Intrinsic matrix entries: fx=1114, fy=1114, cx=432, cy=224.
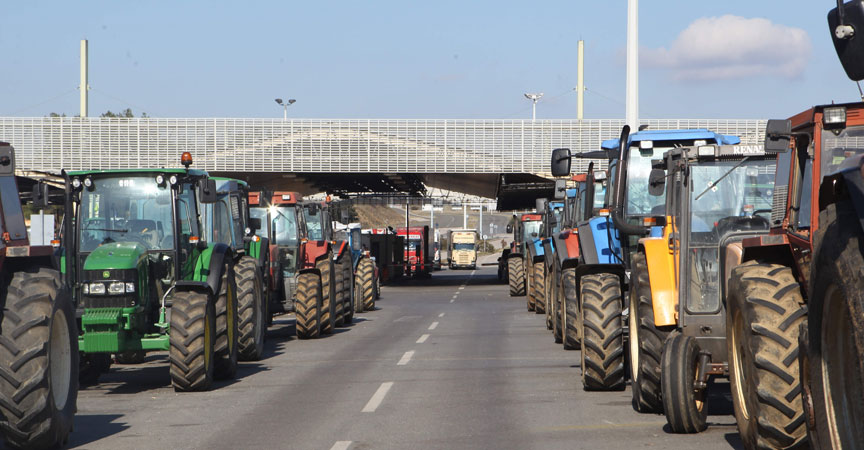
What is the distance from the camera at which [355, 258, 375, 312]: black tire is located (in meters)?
29.4

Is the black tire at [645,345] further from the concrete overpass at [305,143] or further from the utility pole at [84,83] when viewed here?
the utility pole at [84,83]

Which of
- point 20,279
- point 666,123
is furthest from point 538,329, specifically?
point 666,123

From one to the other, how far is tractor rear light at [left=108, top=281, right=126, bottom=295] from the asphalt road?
→ 3.86ft

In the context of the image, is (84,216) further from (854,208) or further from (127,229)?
(854,208)

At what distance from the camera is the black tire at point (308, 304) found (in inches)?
760

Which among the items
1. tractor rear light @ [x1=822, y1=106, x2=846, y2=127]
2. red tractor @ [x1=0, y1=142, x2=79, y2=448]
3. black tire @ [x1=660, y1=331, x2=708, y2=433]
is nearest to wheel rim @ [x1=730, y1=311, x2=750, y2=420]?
black tire @ [x1=660, y1=331, x2=708, y2=433]

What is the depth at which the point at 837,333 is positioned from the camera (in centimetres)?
531

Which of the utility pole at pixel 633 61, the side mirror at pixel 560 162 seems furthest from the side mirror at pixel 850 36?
the utility pole at pixel 633 61

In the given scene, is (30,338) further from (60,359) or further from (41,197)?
(41,197)

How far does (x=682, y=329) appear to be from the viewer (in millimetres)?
9266

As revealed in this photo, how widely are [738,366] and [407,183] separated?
46791mm

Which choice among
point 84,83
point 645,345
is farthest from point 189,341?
point 84,83

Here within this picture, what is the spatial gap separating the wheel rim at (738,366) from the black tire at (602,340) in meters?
3.67

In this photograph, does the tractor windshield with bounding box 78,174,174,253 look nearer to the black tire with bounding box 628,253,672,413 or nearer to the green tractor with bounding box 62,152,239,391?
the green tractor with bounding box 62,152,239,391
